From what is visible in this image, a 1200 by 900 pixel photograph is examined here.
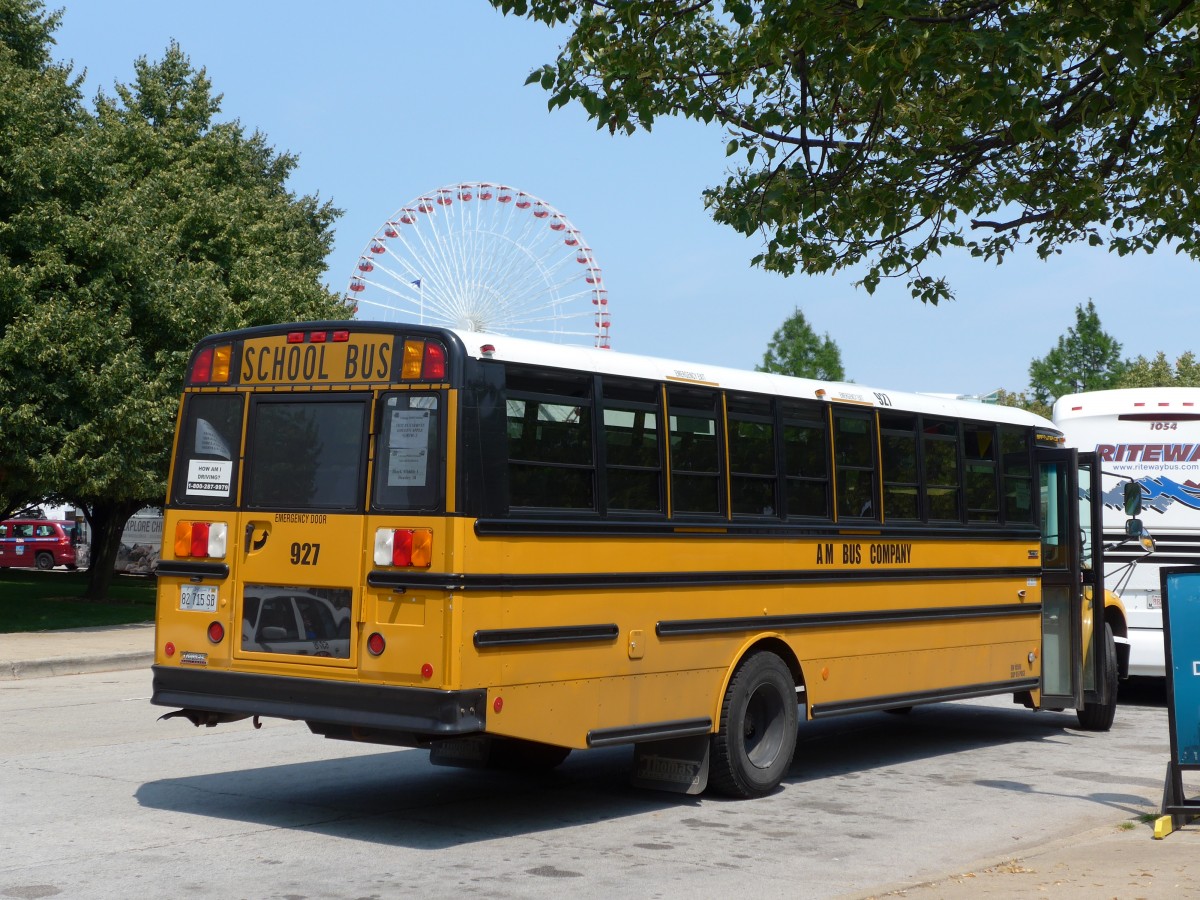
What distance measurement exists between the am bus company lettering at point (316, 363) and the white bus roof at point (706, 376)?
541mm

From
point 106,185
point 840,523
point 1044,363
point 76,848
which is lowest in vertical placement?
point 76,848

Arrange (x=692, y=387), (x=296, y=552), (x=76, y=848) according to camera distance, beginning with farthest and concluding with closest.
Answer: (x=692, y=387), (x=296, y=552), (x=76, y=848)

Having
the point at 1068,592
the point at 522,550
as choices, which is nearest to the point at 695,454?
the point at 522,550

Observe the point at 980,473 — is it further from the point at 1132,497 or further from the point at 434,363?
the point at 434,363

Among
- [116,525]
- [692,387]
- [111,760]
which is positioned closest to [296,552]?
[692,387]

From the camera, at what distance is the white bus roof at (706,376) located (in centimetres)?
847

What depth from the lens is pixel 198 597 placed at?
8898mm

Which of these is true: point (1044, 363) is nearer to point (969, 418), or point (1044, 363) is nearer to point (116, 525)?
point (116, 525)

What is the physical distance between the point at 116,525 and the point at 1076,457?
20590 millimetres

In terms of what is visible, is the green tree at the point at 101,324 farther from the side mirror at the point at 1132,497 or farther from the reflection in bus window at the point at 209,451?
the side mirror at the point at 1132,497

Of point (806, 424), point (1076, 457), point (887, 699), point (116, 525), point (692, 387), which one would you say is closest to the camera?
point (692, 387)

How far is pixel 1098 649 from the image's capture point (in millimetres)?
13656

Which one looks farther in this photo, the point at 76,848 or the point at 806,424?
the point at 806,424

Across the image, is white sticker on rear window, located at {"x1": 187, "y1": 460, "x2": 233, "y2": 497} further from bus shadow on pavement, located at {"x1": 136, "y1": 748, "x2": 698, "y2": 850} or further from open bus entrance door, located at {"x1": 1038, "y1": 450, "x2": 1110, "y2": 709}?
open bus entrance door, located at {"x1": 1038, "y1": 450, "x2": 1110, "y2": 709}
